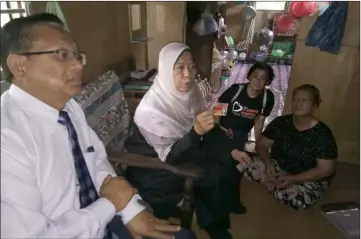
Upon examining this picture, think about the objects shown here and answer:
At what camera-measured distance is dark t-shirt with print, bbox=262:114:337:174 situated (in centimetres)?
136

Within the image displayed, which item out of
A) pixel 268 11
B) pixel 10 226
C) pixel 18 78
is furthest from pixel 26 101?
pixel 268 11

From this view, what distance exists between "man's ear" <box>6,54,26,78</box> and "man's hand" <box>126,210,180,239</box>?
349mm

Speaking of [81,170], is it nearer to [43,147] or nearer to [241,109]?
[43,147]

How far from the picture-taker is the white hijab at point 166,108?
3.16 feet

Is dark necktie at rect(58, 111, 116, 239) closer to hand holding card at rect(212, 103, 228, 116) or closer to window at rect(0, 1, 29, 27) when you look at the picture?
window at rect(0, 1, 29, 27)

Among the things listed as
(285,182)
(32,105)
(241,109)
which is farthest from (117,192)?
(285,182)

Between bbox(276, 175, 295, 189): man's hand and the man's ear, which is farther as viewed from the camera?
bbox(276, 175, 295, 189): man's hand

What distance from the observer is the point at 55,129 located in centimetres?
55

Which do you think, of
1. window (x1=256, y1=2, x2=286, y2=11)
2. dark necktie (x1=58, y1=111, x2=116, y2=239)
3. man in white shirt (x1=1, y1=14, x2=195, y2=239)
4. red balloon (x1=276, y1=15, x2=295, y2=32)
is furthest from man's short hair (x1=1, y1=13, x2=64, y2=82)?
red balloon (x1=276, y1=15, x2=295, y2=32)

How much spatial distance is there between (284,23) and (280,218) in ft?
2.51

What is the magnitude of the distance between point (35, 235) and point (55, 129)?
17 centimetres

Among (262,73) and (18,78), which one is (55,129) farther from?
(262,73)

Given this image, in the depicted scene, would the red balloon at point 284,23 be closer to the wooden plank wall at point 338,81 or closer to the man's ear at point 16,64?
the wooden plank wall at point 338,81

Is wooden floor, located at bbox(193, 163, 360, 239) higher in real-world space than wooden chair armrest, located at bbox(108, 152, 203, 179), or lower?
lower
